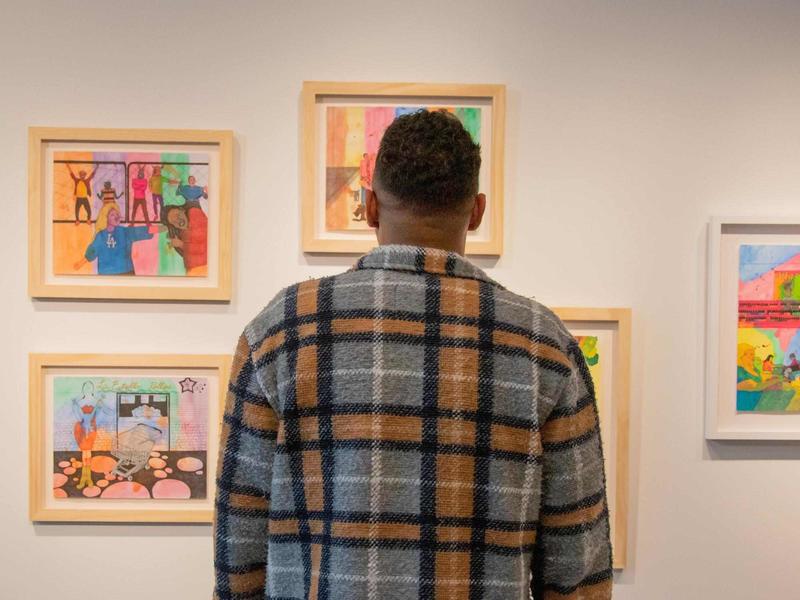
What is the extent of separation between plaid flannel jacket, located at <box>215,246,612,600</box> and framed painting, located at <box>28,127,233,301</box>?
→ 62 cm

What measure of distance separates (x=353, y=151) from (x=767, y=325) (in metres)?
0.85

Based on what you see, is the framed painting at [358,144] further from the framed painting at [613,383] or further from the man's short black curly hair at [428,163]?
the man's short black curly hair at [428,163]

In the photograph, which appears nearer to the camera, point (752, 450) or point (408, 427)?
point (408, 427)

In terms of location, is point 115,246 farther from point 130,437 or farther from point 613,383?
point 613,383

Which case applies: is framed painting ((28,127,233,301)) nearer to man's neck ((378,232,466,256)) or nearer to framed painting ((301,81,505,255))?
framed painting ((301,81,505,255))

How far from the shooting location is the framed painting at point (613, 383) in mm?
1262

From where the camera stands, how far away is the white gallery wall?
1.26 meters

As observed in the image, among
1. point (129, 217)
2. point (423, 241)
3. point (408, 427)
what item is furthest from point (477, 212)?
point (129, 217)

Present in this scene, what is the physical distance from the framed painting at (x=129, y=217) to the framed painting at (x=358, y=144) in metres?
0.17

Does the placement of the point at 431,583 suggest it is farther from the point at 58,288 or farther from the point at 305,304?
the point at 58,288

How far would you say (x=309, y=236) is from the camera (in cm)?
125

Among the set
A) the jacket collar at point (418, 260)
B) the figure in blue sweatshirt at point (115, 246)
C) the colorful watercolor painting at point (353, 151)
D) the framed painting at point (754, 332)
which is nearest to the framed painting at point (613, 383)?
the framed painting at point (754, 332)

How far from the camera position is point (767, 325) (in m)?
1.28

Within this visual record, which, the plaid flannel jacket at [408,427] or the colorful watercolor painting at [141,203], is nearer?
the plaid flannel jacket at [408,427]
